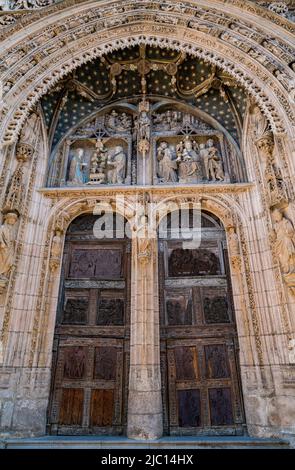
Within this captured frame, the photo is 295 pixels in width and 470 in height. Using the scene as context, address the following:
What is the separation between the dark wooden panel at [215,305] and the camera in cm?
664

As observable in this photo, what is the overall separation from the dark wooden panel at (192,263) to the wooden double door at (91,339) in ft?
3.56

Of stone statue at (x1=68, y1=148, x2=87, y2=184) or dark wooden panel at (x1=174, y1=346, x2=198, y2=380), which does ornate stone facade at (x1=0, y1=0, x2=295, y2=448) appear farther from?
dark wooden panel at (x1=174, y1=346, x2=198, y2=380)

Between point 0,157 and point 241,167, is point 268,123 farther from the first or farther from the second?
point 0,157

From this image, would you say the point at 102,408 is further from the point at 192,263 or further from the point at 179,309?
the point at 192,263

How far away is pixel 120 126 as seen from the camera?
891 cm

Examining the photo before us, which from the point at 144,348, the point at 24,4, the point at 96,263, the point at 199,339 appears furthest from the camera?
the point at 24,4

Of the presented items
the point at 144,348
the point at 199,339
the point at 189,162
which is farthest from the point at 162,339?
the point at 189,162

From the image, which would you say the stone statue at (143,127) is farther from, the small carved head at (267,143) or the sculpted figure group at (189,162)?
the small carved head at (267,143)

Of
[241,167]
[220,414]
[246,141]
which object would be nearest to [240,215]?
[241,167]

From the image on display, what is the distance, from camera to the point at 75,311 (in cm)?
680

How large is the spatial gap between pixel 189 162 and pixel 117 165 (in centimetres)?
189

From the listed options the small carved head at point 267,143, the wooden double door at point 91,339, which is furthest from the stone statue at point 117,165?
the small carved head at point 267,143
